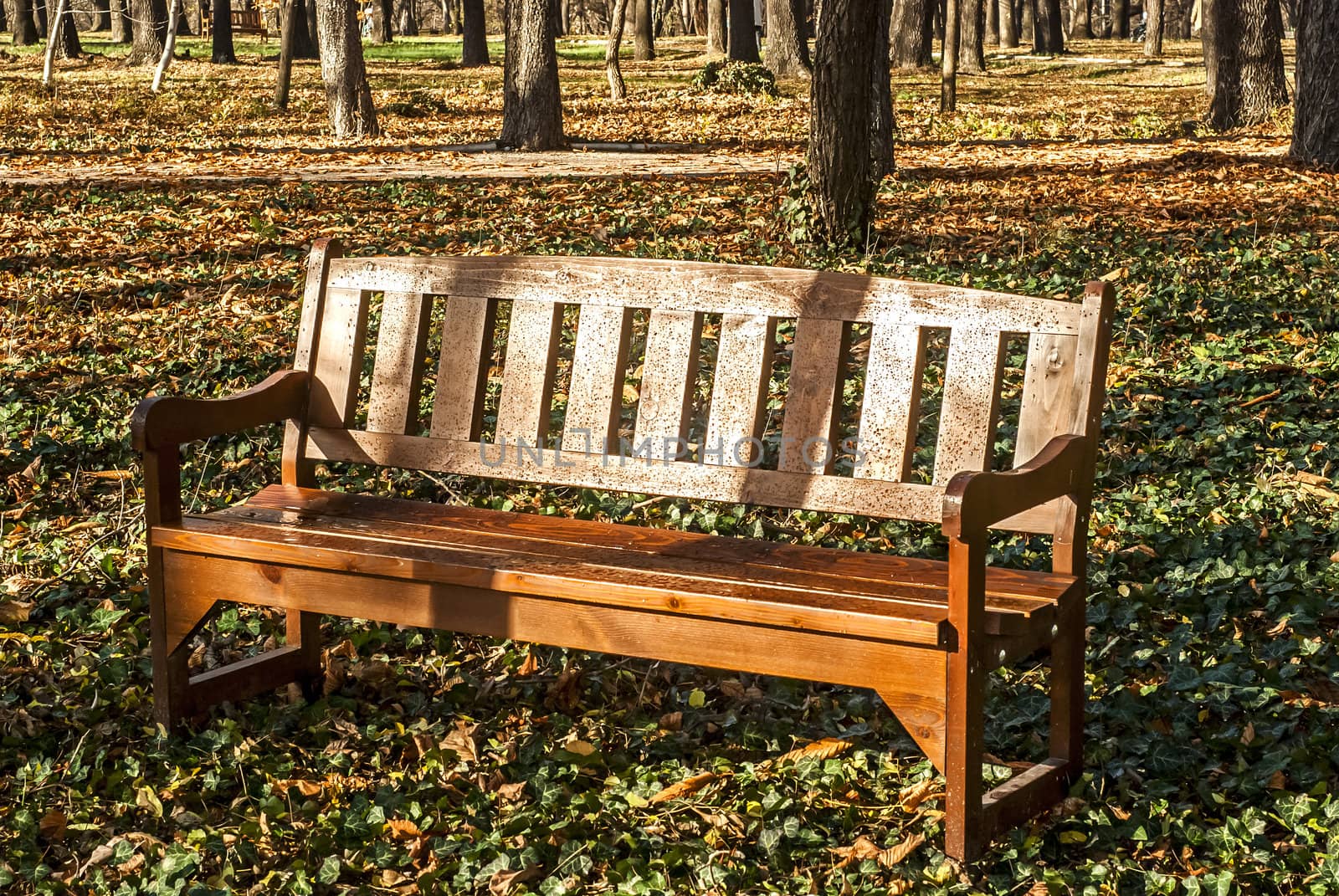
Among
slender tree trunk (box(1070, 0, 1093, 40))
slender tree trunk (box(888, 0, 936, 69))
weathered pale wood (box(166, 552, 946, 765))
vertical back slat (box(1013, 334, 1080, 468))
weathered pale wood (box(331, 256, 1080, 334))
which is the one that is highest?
slender tree trunk (box(1070, 0, 1093, 40))

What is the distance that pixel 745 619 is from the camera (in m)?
3.26

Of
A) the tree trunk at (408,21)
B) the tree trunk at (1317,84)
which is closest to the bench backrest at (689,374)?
the tree trunk at (1317,84)

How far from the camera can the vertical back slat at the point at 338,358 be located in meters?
4.33

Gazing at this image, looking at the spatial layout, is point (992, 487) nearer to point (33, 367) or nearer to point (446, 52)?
point (33, 367)

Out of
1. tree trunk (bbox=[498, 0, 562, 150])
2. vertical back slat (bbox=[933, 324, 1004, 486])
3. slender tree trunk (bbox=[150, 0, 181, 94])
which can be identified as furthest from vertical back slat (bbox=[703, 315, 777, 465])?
slender tree trunk (bbox=[150, 0, 181, 94])

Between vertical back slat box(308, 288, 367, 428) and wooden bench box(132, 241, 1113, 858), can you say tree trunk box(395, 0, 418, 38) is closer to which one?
vertical back slat box(308, 288, 367, 428)

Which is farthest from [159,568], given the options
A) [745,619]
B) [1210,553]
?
[1210,553]

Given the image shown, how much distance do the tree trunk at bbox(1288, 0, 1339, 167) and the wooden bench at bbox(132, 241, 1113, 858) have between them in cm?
845

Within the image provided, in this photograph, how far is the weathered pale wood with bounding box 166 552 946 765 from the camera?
319 cm

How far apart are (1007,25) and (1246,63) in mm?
30794

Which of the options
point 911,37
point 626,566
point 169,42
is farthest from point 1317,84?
point 911,37

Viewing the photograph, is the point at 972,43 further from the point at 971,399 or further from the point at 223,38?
the point at 971,399

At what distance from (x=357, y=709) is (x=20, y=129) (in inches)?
582

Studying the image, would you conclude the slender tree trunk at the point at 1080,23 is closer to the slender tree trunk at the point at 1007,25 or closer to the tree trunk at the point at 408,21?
the slender tree trunk at the point at 1007,25
